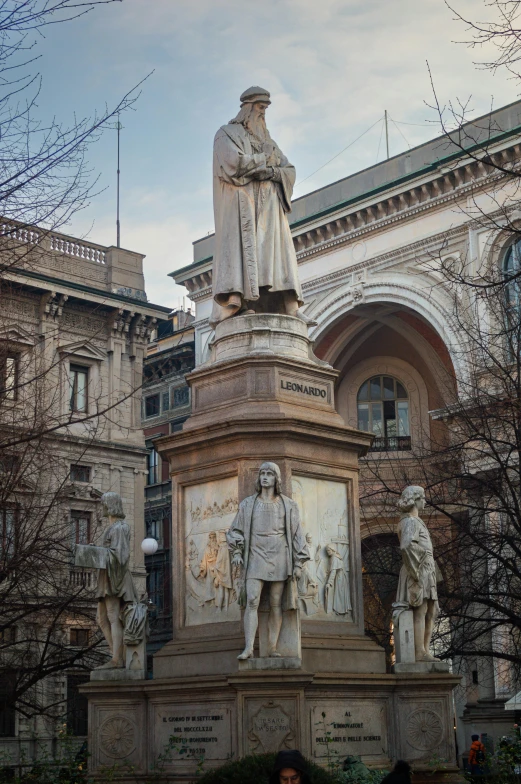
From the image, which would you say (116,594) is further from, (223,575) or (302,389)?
(302,389)

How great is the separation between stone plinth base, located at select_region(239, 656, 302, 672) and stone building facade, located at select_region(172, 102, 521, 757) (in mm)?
20709

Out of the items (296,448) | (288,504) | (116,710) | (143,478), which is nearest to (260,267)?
(296,448)

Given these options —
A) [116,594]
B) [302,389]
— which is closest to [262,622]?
[116,594]

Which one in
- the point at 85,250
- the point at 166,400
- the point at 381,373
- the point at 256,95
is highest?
the point at 85,250

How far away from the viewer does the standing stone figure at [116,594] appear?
14.1m

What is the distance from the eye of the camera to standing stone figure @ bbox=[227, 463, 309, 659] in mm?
12484

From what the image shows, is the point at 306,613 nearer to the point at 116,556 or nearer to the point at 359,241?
the point at 116,556

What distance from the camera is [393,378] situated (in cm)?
4650

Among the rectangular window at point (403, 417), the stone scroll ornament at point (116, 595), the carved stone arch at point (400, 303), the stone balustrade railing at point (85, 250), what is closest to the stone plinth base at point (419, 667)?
the stone scroll ornament at point (116, 595)

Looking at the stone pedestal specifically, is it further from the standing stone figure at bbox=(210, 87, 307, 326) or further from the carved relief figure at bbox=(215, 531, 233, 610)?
the standing stone figure at bbox=(210, 87, 307, 326)

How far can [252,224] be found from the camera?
50.6 feet

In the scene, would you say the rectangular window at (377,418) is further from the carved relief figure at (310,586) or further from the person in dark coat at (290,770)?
the person in dark coat at (290,770)

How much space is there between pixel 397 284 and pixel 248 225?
25528 mm

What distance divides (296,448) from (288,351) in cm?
163
